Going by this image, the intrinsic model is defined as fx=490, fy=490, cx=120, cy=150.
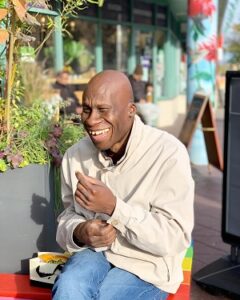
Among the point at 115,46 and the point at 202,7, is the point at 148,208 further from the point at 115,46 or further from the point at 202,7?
the point at 115,46

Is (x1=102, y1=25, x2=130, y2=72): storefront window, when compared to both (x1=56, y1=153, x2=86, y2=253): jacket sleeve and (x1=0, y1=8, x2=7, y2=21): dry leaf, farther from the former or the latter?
(x1=56, y1=153, x2=86, y2=253): jacket sleeve

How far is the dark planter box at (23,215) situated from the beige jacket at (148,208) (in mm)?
448

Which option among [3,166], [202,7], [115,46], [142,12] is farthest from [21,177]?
[142,12]

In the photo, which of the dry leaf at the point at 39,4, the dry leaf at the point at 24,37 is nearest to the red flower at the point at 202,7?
the dry leaf at the point at 39,4

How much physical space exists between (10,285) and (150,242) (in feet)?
3.13

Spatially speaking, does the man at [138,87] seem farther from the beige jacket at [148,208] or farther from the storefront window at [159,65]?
the beige jacket at [148,208]

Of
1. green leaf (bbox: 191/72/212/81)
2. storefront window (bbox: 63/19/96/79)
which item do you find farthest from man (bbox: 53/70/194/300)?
storefront window (bbox: 63/19/96/79)

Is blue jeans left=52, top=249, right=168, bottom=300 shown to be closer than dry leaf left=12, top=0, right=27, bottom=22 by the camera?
Yes

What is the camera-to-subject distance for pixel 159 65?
1445cm

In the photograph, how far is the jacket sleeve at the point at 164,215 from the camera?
2094mm

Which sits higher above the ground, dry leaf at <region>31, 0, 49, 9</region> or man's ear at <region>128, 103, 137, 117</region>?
dry leaf at <region>31, 0, 49, 9</region>

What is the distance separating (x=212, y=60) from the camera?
7.58 m

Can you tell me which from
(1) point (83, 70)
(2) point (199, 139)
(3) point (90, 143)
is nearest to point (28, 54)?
(3) point (90, 143)

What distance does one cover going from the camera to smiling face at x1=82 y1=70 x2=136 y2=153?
2260 mm
